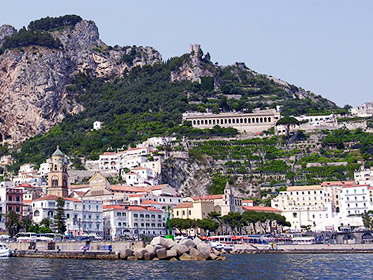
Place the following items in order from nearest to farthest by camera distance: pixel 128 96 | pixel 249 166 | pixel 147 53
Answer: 1. pixel 249 166
2. pixel 128 96
3. pixel 147 53

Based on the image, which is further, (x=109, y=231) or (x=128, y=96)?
(x=128, y=96)

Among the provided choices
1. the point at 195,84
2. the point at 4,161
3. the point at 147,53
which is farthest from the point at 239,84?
the point at 4,161

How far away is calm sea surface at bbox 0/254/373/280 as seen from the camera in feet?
185

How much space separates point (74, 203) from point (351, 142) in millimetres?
59236

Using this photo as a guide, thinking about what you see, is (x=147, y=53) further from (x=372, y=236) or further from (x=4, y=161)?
(x=372, y=236)

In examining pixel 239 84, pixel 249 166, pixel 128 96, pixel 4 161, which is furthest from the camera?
pixel 239 84

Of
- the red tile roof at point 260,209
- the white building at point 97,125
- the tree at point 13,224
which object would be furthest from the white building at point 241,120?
the tree at point 13,224

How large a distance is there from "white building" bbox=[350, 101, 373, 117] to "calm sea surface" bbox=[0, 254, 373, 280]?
299 feet

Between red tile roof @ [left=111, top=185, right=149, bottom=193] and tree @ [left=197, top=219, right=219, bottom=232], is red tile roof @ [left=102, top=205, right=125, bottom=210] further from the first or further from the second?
tree @ [left=197, top=219, right=219, bottom=232]

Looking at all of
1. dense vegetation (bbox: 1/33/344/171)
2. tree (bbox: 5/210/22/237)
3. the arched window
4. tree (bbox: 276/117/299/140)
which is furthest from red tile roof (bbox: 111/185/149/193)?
tree (bbox: 276/117/299/140)

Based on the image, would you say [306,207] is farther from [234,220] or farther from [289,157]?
[289,157]

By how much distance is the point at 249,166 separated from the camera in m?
136

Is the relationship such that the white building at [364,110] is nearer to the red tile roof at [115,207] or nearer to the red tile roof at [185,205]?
the red tile roof at [185,205]

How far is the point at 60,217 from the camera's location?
95688 millimetres
